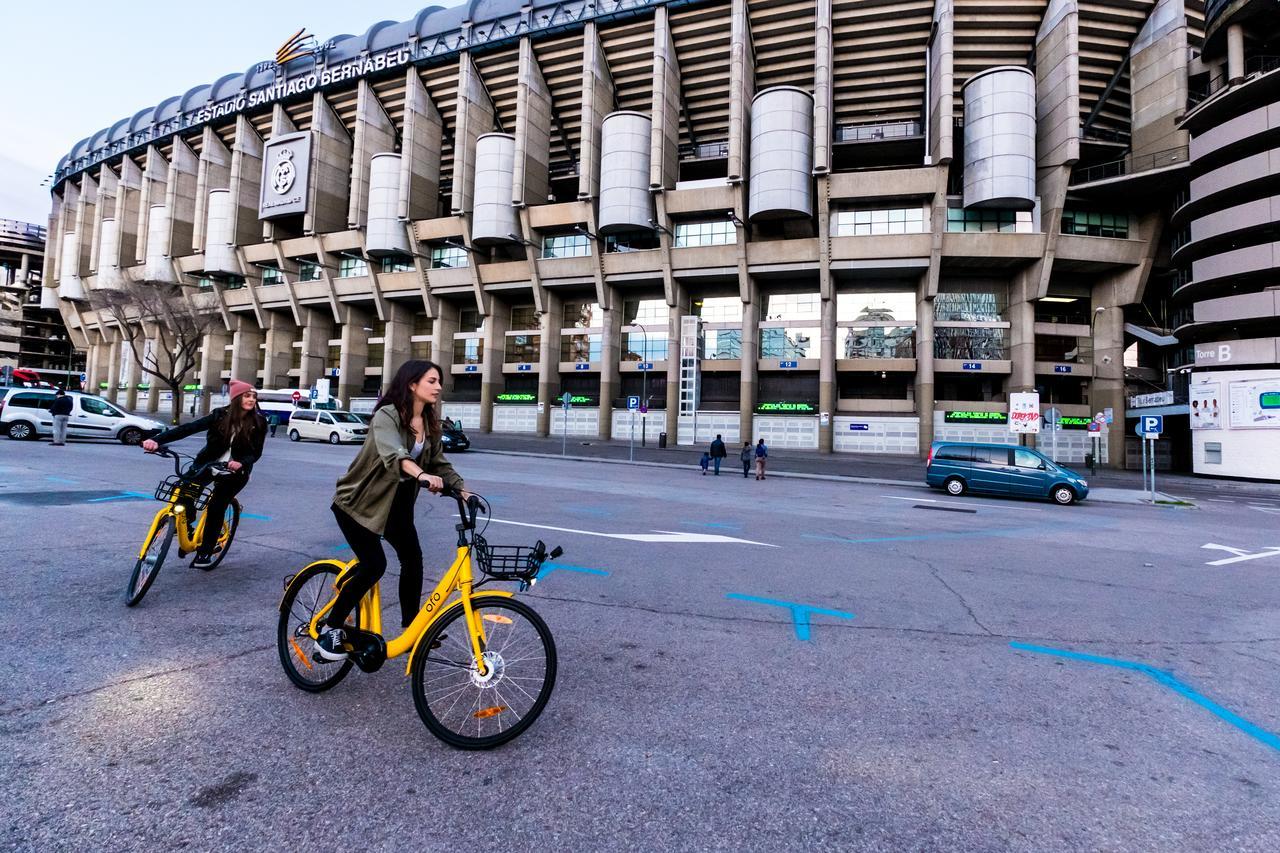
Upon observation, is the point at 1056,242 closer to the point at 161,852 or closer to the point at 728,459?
the point at 728,459

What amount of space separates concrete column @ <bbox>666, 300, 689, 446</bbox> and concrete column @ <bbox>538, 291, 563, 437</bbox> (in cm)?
894

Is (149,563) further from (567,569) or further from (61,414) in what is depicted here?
(61,414)

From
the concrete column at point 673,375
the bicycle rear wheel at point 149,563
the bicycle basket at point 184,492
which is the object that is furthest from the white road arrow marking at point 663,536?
the concrete column at point 673,375

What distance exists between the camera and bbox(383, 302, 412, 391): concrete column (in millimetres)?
44938

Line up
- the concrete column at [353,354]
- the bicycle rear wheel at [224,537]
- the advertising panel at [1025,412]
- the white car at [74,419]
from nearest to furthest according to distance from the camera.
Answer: the bicycle rear wheel at [224,537]
the white car at [74,419]
the advertising panel at [1025,412]
the concrete column at [353,354]

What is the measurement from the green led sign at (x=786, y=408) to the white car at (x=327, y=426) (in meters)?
23.7

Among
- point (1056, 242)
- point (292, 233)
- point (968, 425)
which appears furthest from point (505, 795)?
point (292, 233)

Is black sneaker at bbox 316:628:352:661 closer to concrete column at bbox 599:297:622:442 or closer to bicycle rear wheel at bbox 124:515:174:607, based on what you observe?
bicycle rear wheel at bbox 124:515:174:607

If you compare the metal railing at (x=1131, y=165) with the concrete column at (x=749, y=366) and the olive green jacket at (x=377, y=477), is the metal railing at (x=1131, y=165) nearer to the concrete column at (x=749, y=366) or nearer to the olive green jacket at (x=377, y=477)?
the concrete column at (x=749, y=366)

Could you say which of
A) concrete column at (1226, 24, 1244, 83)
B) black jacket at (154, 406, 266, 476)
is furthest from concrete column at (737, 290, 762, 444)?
black jacket at (154, 406, 266, 476)

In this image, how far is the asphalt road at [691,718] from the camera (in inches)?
83.9

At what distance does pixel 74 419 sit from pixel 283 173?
34003 millimetres

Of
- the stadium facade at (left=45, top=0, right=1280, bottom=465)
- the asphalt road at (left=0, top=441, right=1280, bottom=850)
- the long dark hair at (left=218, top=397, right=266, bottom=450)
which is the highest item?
the stadium facade at (left=45, top=0, right=1280, bottom=465)

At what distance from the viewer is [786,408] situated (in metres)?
36.6
